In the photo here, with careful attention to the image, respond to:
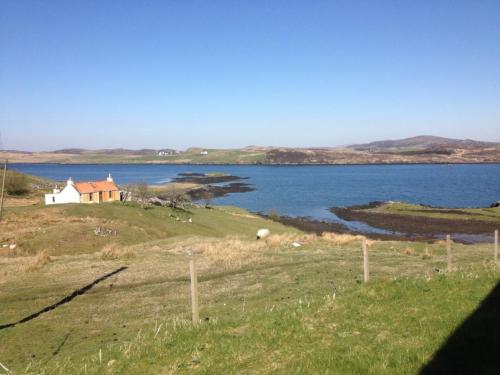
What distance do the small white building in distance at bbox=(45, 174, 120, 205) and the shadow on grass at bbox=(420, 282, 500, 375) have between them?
2241 inches

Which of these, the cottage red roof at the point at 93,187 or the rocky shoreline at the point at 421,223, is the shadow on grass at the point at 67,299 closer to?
the cottage red roof at the point at 93,187

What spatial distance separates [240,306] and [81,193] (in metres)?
49.0

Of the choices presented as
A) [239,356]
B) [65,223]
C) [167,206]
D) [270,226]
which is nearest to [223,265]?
[239,356]

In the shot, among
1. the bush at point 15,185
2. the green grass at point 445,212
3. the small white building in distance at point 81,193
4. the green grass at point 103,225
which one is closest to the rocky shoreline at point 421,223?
the green grass at point 445,212

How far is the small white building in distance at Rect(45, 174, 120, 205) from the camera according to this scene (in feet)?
196

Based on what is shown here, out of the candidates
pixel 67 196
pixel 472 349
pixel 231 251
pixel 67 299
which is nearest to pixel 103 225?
pixel 67 196

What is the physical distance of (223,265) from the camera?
26.4m

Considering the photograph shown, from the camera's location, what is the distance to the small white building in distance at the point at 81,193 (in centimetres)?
5988

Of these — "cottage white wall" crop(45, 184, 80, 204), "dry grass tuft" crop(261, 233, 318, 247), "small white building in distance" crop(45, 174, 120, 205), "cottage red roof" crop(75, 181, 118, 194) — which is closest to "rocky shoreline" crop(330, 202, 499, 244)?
"dry grass tuft" crop(261, 233, 318, 247)

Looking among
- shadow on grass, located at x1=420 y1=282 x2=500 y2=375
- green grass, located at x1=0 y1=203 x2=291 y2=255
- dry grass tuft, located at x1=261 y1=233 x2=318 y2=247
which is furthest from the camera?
green grass, located at x1=0 y1=203 x2=291 y2=255

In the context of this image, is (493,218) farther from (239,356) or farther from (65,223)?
(239,356)

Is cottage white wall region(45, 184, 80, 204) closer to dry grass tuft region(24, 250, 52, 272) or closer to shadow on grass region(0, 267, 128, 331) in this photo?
dry grass tuft region(24, 250, 52, 272)

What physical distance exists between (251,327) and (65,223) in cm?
3986

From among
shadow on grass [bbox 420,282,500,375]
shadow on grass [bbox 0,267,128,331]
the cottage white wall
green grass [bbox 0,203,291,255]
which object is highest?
shadow on grass [bbox 420,282,500,375]
